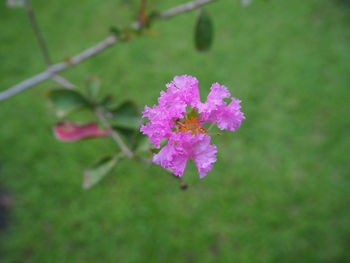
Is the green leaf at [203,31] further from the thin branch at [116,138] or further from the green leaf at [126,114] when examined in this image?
the thin branch at [116,138]

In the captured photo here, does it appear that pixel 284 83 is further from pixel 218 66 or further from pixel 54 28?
pixel 54 28

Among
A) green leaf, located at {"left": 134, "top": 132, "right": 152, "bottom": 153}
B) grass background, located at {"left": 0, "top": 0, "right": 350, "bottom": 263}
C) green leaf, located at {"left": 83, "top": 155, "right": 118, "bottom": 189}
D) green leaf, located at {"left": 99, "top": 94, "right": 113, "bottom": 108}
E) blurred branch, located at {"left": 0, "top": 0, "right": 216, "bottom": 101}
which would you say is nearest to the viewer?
green leaf, located at {"left": 134, "top": 132, "right": 152, "bottom": 153}

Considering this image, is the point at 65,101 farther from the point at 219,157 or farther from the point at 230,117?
the point at 219,157

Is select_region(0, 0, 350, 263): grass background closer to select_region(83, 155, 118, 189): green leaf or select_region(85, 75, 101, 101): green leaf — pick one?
select_region(85, 75, 101, 101): green leaf

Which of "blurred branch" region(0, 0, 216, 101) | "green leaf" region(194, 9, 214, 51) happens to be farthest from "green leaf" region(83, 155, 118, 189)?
"green leaf" region(194, 9, 214, 51)

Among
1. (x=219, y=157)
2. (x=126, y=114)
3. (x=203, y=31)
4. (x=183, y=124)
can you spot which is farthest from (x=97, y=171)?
(x=219, y=157)

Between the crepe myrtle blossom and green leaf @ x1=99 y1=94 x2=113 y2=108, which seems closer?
the crepe myrtle blossom

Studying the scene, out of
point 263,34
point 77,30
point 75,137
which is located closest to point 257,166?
point 263,34

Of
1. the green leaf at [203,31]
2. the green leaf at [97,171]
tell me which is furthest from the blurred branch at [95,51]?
the green leaf at [97,171]
